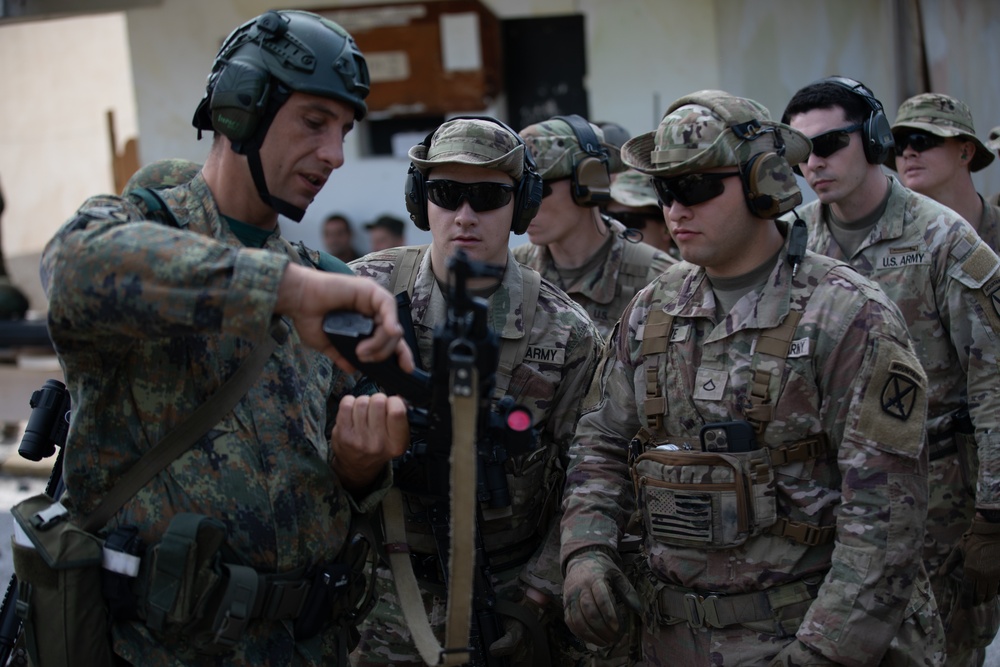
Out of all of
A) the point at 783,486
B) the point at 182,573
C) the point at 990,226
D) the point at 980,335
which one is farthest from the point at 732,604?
the point at 990,226

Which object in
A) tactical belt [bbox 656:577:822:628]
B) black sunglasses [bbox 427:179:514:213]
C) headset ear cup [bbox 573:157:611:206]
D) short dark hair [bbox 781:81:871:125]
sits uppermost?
short dark hair [bbox 781:81:871:125]

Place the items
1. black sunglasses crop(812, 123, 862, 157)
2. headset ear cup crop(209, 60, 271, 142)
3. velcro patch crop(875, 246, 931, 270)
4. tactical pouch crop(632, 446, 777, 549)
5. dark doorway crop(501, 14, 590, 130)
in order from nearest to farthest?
headset ear cup crop(209, 60, 271, 142) < tactical pouch crop(632, 446, 777, 549) < velcro patch crop(875, 246, 931, 270) < black sunglasses crop(812, 123, 862, 157) < dark doorway crop(501, 14, 590, 130)

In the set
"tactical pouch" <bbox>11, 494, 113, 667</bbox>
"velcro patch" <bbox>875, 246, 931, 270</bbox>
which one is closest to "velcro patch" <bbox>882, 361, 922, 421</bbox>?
"velcro patch" <bbox>875, 246, 931, 270</bbox>

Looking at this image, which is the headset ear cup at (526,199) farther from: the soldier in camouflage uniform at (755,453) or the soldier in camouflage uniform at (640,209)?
the soldier in camouflage uniform at (640,209)

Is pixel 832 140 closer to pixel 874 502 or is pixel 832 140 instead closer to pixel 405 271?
pixel 405 271

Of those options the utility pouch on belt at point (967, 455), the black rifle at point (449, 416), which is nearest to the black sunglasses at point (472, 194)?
the black rifle at point (449, 416)

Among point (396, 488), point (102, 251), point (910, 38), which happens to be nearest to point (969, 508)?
point (396, 488)

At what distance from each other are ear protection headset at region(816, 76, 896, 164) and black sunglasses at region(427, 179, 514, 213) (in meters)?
1.62

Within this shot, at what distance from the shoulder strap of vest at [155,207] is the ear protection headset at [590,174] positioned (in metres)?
2.92

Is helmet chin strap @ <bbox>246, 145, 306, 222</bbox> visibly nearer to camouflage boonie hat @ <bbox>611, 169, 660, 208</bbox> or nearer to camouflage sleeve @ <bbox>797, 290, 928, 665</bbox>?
camouflage sleeve @ <bbox>797, 290, 928, 665</bbox>

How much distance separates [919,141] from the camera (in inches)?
223

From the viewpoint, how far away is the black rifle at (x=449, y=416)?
7.38 ft

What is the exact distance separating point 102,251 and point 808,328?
71.9 inches

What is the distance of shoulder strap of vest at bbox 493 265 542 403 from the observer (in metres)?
3.64
